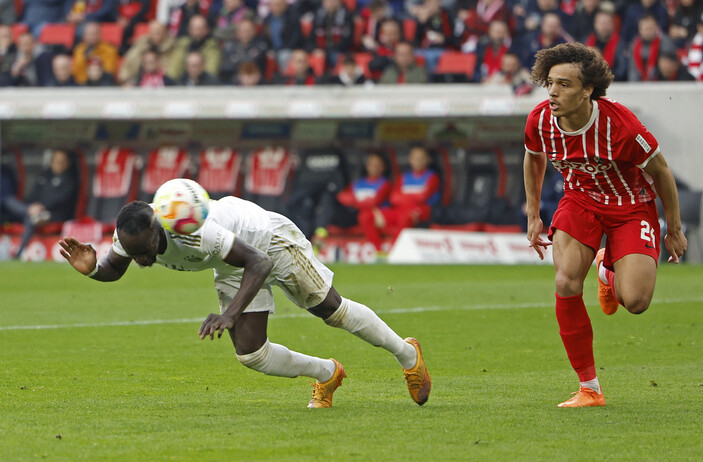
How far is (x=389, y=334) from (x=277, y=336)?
3596mm

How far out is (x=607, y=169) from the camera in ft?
20.1

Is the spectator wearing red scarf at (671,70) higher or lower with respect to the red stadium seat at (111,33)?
higher

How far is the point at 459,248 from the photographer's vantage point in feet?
59.4

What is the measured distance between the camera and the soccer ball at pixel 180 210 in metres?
5.24

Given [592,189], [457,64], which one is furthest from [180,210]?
[457,64]

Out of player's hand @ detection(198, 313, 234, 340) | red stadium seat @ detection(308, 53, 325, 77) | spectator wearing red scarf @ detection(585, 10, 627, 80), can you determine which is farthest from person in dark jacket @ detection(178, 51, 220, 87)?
player's hand @ detection(198, 313, 234, 340)

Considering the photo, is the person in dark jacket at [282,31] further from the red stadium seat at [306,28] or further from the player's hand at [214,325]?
the player's hand at [214,325]

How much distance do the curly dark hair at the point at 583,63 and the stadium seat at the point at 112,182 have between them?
15390mm

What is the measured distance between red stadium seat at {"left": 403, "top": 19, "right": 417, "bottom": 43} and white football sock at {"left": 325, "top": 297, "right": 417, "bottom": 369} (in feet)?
48.6

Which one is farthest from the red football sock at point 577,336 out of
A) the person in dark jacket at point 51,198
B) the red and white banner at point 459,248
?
the person in dark jacket at point 51,198

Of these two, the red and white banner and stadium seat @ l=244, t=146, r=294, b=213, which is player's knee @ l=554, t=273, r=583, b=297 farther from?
stadium seat @ l=244, t=146, r=294, b=213

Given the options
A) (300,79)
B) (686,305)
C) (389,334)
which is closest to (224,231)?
(389,334)

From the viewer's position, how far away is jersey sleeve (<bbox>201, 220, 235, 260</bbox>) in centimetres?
536

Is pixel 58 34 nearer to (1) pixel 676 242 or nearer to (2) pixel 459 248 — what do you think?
(2) pixel 459 248
